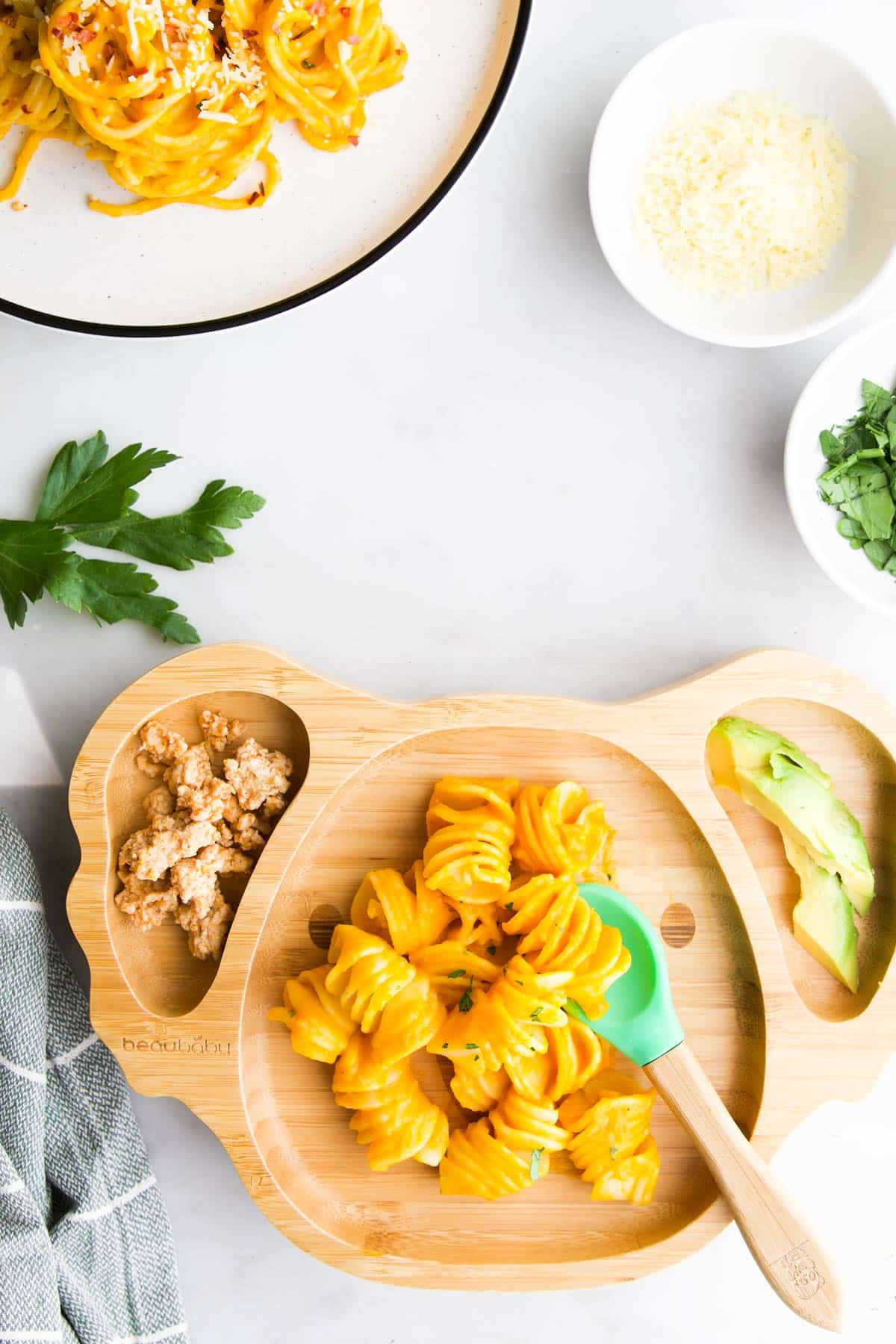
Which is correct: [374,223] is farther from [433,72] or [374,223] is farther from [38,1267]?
[38,1267]

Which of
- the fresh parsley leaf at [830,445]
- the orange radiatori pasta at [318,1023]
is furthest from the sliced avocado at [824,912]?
the orange radiatori pasta at [318,1023]

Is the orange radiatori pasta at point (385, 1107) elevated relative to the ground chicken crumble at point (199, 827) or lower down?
lower down

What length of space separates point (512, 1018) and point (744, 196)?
4.09 ft

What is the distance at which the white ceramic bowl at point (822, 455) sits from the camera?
158 centimetres

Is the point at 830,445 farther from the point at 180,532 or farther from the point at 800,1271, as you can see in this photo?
the point at 800,1271

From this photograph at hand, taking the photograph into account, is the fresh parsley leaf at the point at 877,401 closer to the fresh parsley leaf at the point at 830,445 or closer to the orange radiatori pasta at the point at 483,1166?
the fresh parsley leaf at the point at 830,445

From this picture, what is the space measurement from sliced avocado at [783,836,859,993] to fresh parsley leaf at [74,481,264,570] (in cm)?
104

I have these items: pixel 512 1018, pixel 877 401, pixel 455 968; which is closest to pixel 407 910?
pixel 455 968

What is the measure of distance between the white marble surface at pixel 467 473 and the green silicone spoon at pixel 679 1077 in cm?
36

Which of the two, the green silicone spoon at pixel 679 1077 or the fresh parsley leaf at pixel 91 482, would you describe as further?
the fresh parsley leaf at pixel 91 482

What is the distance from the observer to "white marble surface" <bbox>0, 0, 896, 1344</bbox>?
5.58ft

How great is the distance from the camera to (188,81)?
1391 mm

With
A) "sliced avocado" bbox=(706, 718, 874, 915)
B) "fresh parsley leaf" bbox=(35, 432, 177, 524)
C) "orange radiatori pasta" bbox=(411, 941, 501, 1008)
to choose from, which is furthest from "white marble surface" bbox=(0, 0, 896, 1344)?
"orange radiatori pasta" bbox=(411, 941, 501, 1008)

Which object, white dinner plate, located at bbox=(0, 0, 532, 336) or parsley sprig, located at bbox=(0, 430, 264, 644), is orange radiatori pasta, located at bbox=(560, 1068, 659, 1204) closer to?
parsley sprig, located at bbox=(0, 430, 264, 644)
